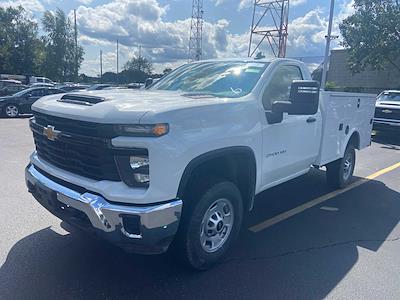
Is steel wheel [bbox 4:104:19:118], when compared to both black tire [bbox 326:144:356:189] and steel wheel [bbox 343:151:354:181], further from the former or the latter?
steel wheel [bbox 343:151:354:181]

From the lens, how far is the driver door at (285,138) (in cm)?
406

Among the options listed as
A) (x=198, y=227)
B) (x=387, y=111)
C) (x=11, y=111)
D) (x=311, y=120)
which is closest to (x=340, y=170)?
(x=311, y=120)

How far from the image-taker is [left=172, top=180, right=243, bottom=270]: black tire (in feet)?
10.8

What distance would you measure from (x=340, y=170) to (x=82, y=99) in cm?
455

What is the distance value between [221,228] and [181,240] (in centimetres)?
53

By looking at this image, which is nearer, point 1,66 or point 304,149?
point 304,149

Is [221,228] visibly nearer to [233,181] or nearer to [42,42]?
[233,181]

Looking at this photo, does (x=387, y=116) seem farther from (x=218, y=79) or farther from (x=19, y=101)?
(x=19, y=101)

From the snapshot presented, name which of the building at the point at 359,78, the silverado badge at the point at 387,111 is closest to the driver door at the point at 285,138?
the silverado badge at the point at 387,111

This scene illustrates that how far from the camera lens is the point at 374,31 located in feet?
90.1

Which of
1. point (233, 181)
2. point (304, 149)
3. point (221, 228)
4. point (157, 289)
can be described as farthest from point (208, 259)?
point (304, 149)

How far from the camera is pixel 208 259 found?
3516 millimetres

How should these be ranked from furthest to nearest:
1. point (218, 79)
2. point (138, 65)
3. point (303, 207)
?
point (138, 65) < point (303, 207) < point (218, 79)

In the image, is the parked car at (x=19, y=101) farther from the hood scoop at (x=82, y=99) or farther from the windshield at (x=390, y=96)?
the hood scoop at (x=82, y=99)
